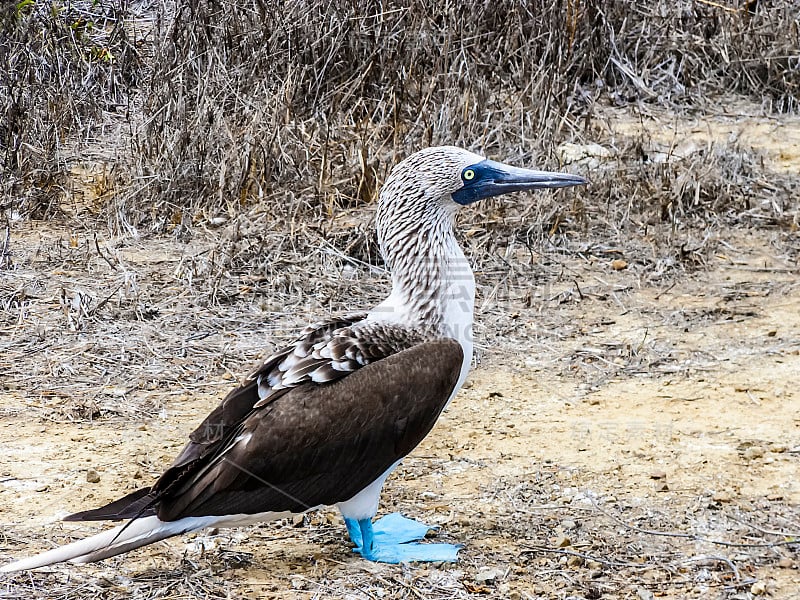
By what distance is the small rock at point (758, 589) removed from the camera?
3455 mm

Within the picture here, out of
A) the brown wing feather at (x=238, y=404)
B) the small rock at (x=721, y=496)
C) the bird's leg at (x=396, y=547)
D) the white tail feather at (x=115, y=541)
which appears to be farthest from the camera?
the small rock at (x=721, y=496)

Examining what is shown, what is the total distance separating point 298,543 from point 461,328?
2.97ft

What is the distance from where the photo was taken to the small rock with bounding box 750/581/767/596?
346 centimetres

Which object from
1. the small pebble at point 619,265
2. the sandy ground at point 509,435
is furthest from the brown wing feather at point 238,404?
the small pebble at point 619,265

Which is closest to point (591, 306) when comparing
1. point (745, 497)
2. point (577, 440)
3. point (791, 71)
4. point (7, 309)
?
point (577, 440)

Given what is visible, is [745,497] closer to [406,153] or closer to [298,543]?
[298,543]

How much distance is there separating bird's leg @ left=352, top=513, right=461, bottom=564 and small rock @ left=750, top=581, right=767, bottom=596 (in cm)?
91

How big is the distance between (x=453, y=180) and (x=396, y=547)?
4.12 ft

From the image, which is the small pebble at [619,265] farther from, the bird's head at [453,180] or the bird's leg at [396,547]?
the bird's leg at [396,547]

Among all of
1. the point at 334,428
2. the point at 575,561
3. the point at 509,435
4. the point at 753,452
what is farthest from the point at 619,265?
the point at 334,428

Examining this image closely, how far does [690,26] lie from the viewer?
Result: 9.09 m

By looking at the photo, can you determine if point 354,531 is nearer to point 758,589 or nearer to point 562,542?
point 562,542

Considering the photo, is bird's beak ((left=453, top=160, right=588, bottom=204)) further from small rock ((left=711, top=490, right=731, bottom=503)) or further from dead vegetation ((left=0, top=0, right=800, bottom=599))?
small rock ((left=711, top=490, right=731, bottom=503))

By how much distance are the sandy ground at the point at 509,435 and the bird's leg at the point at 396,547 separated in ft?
0.12
